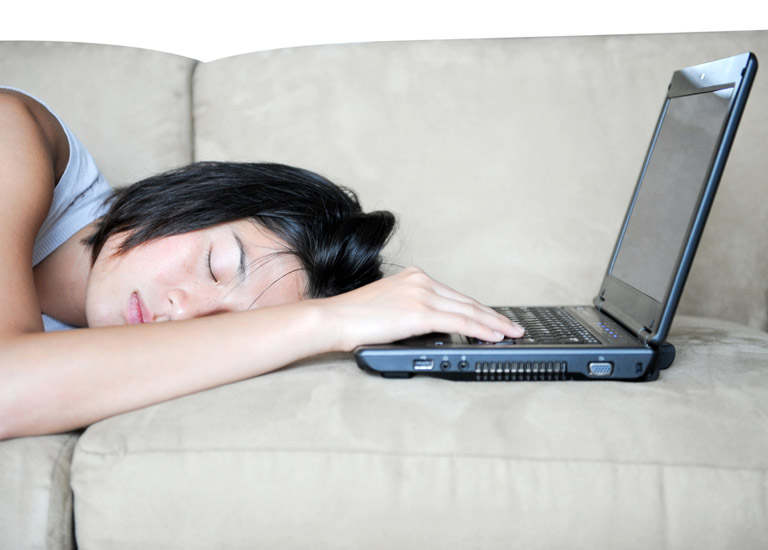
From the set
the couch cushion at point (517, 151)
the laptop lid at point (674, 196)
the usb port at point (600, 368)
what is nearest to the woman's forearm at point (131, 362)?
the usb port at point (600, 368)

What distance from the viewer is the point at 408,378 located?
87cm

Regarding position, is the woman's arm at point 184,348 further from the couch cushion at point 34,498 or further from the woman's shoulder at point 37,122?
the woman's shoulder at point 37,122

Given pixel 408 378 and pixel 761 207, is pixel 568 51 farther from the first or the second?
pixel 408 378

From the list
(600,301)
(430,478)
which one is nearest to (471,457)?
(430,478)

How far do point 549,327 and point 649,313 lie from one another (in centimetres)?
14

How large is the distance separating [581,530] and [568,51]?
3.71 feet

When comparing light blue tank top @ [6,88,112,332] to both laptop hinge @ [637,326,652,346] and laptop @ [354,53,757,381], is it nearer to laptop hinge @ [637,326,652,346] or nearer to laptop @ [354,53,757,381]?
laptop @ [354,53,757,381]

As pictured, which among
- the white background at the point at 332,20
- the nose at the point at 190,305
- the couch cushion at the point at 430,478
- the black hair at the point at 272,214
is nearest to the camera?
the couch cushion at the point at 430,478

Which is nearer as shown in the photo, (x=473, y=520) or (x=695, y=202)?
(x=473, y=520)

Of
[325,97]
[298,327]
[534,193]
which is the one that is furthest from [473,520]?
[325,97]

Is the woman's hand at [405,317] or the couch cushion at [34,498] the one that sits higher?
the woman's hand at [405,317]

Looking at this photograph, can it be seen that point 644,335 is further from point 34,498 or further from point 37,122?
point 37,122

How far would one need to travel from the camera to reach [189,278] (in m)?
1.05

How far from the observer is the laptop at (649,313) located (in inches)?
32.7
